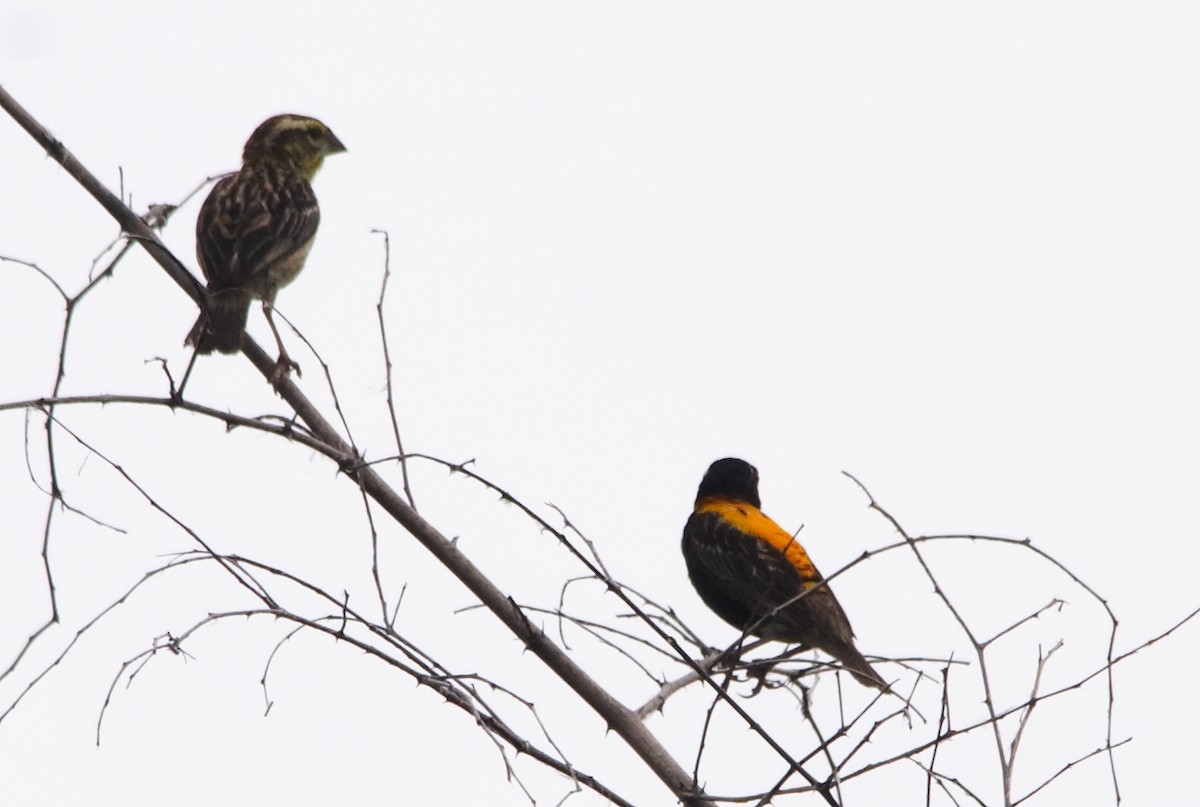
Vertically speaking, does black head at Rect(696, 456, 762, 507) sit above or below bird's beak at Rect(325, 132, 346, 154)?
below

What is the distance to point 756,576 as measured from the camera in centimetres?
643

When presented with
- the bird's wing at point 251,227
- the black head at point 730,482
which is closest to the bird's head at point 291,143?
the bird's wing at point 251,227

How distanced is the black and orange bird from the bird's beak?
2.67 m

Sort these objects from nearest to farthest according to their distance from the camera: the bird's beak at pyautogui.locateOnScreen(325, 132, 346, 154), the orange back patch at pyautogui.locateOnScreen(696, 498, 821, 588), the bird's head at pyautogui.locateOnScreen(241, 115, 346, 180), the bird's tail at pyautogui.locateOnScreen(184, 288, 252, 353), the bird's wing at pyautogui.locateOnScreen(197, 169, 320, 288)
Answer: the bird's tail at pyautogui.locateOnScreen(184, 288, 252, 353) → the bird's wing at pyautogui.locateOnScreen(197, 169, 320, 288) → the orange back patch at pyautogui.locateOnScreen(696, 498, 821, 588) → the bird's head at pyautogui.locateOnScreen(241, 115, 346, 180) → the bird's beak at pyautogui.locateOnScreen(325, 132, 346, 154)

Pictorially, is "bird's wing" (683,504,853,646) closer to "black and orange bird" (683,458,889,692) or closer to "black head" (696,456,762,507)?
"black and orange bird" (683,458,889,692)

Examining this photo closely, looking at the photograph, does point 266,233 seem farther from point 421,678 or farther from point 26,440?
point 421,678

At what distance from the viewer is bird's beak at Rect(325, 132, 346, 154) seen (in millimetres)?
7836

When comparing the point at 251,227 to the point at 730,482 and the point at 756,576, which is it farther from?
the point at 730,482

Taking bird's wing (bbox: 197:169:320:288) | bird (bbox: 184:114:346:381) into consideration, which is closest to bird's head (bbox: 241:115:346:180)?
bird (bbox: 184:114:346:381)

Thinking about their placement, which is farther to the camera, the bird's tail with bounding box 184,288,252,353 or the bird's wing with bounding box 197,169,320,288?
the bird's wing with bounding box 197,169,320,288

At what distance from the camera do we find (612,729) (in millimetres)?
3473

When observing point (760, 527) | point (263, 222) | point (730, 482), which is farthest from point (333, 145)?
point (760, 527)

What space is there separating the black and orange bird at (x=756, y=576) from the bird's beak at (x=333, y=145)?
267cm

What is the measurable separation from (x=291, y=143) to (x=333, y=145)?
23 centimetres
